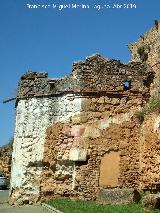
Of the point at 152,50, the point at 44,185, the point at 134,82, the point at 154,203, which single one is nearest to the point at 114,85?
the point at 134,82

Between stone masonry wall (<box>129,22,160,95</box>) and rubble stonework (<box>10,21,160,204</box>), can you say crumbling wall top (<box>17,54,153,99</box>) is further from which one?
stone masonry wall (<box>129,22,160,95</box>)

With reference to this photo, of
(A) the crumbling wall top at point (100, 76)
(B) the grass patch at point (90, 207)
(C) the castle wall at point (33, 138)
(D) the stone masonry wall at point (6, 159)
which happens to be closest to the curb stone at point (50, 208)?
(B) the grass patch at point (90, 207)

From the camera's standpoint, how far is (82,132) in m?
15.2

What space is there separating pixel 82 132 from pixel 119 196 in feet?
10.5

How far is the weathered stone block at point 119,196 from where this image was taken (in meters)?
12.5

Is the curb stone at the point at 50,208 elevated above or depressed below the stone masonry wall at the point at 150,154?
below

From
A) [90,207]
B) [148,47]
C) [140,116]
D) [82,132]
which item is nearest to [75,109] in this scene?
[82,132]

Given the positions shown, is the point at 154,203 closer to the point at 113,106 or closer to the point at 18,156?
the point at 113,106

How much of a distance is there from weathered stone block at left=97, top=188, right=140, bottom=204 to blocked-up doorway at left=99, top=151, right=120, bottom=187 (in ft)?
4.68

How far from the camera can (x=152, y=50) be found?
90.0 ft

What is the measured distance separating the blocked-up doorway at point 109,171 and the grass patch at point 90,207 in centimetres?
103

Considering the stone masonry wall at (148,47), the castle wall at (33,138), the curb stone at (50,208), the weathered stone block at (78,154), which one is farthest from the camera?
the stone masonry wall at (148,47)

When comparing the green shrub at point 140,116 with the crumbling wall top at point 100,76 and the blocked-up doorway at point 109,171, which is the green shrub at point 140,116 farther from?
the blocked-up doorway at point 109,171

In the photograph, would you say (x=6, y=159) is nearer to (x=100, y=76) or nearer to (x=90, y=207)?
(x=100, y=76)
